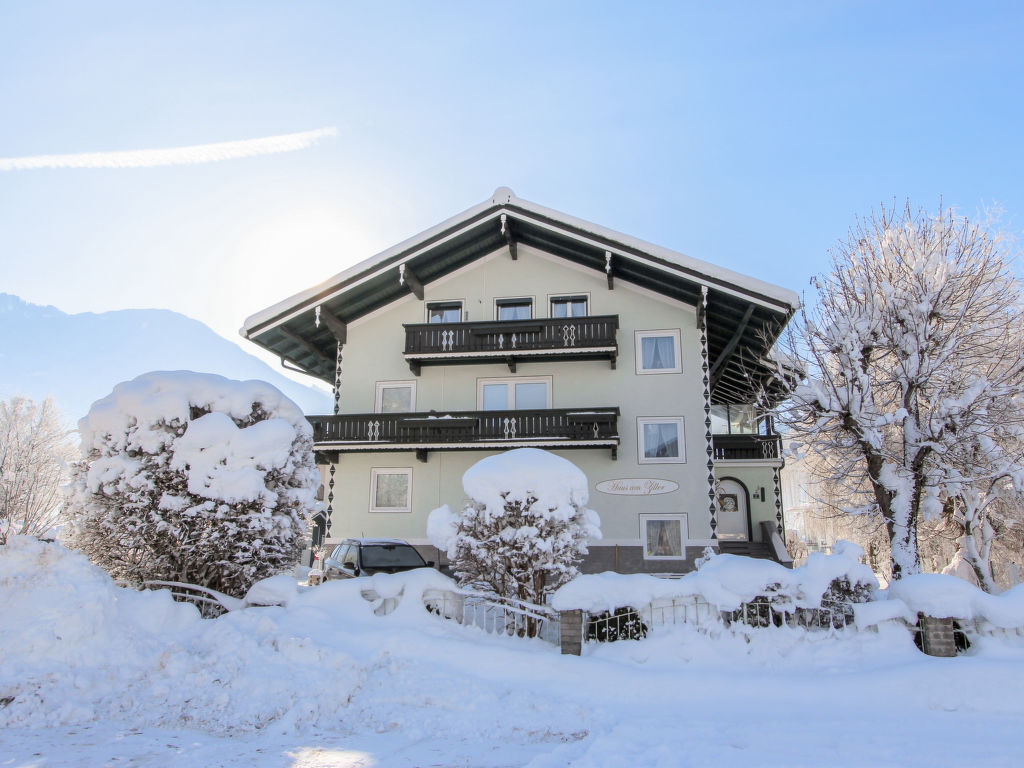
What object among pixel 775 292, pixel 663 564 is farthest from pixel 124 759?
pixel 775 292

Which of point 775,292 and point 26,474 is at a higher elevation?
point 775,292

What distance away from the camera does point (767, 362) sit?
2152cm

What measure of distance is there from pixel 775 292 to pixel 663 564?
8.38m

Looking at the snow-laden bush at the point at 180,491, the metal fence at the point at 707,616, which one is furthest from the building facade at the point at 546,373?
the metal fence at the point at 707,616

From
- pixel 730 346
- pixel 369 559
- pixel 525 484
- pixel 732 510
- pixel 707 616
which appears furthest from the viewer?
pixel 732 510

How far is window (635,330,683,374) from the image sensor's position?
2220 centimetres

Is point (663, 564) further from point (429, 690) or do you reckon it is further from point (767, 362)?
point (429, 690)

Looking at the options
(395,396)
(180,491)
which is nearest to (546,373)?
(395,396)

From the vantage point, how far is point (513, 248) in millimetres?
23625

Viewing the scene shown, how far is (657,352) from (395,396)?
28.8ft

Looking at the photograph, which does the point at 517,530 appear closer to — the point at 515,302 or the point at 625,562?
the point at 625,562

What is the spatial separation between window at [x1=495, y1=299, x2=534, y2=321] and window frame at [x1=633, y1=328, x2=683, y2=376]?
12.0 ft

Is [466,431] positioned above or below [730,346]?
below

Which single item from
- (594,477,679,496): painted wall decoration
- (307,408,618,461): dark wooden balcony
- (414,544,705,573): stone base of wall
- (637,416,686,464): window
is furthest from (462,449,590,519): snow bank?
(637,416,686,464): window
